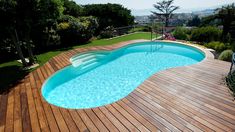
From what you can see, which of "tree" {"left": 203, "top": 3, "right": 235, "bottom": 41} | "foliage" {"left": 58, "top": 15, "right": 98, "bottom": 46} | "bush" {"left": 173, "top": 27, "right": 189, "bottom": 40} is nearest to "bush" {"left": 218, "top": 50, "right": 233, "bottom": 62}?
"bush" {"left": 173, "top": 27, "right": 189, "bottom": 40}

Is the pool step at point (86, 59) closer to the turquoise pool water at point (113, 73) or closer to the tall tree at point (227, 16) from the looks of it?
the turquoise pool water at point (113, 73)

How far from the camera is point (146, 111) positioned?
429 cm

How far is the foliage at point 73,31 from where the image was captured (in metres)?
11.7

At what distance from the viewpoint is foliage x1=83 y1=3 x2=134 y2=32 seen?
664 inches

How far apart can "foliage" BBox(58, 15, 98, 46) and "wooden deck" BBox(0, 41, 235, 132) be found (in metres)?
6.40

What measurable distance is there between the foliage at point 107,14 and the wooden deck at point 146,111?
1199 cm

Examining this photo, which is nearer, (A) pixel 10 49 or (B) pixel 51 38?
(A) pixel 10 49

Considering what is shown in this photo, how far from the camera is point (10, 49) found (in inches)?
357

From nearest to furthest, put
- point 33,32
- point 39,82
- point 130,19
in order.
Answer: point 39,82, point 33,32, point 130,19

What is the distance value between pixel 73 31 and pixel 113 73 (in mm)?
5548

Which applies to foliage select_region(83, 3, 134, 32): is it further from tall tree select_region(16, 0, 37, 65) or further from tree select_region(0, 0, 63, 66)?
tall tree select_region(16, 0, 37, 65)

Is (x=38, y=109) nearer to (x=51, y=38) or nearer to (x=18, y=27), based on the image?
(x=18, y=27)

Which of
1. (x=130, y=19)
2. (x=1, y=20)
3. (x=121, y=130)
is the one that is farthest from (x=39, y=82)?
(x=130, y=19)

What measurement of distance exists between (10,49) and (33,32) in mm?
1825
